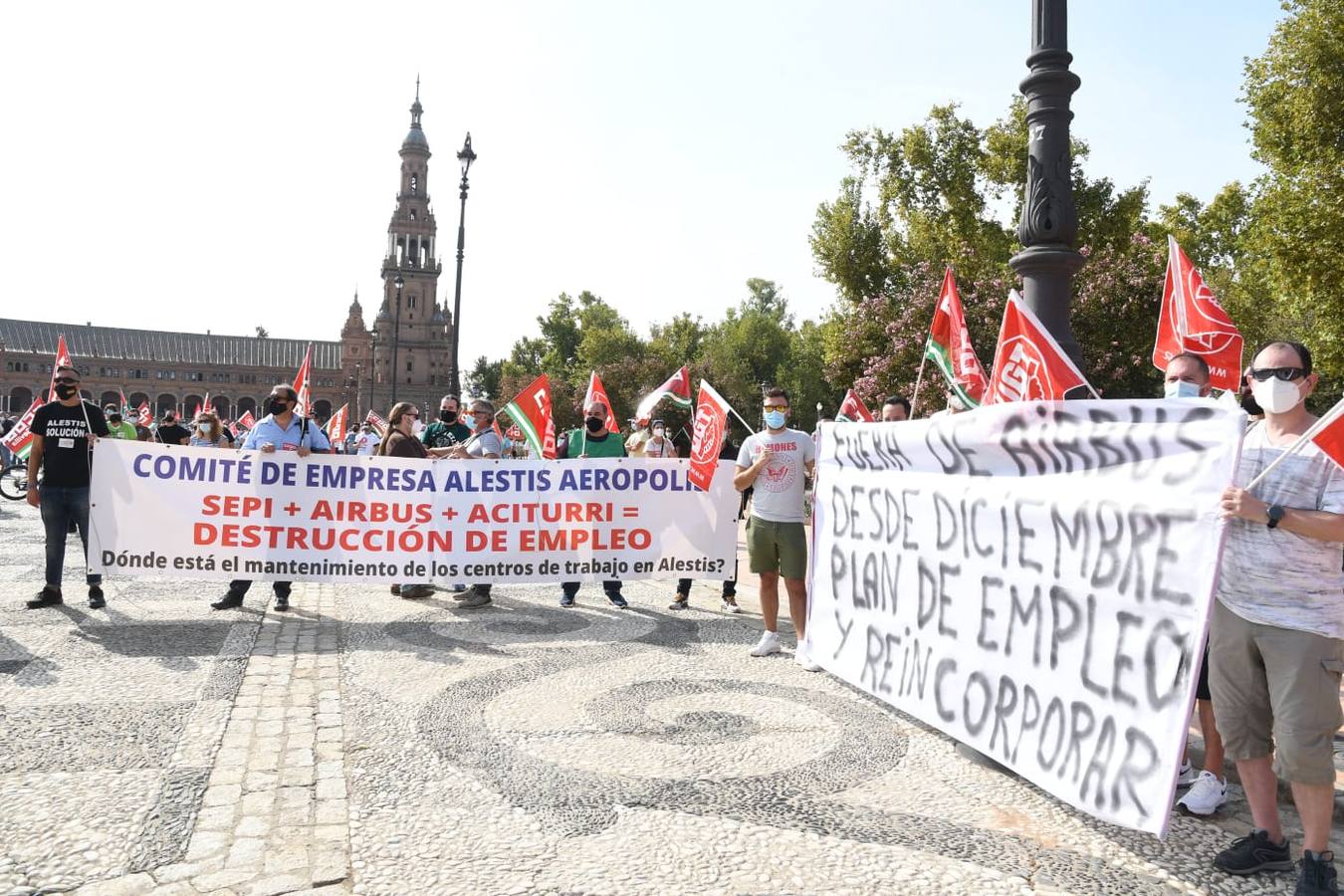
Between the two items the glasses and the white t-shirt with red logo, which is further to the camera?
the white t-shirt with red logo

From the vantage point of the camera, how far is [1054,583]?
3.92 m

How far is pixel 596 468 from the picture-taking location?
8.80 meters

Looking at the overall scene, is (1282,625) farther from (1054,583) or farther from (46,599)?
(46,599)

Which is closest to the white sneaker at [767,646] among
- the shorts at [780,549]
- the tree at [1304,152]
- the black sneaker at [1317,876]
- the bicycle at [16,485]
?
the shorts at [780,549]

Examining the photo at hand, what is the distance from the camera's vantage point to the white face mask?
10.9 ft

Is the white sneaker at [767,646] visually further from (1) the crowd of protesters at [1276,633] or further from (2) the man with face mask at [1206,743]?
(1) the crowd of protesters at [1276,633]

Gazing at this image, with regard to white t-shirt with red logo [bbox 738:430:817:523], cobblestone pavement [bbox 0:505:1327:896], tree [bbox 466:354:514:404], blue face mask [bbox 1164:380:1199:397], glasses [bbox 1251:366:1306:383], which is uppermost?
tree [bbox 466:354:514:404]


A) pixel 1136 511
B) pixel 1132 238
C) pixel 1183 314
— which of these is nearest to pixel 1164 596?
pixel 1136 511

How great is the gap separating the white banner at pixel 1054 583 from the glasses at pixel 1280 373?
0.24 metres

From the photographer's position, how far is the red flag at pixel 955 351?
661cm

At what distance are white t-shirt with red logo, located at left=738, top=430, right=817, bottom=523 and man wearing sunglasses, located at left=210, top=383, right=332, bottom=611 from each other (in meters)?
4.07

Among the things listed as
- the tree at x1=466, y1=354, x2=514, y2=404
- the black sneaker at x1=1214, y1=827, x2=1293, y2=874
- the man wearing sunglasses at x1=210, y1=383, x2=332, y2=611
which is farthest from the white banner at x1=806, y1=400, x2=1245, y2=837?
the tree at x1=466, y1=354, x2=514, y2=404

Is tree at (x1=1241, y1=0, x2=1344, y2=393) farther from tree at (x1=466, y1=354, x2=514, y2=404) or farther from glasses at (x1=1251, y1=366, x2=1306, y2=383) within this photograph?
tree at (x1=466, y1=354, x2=514, y2=404)

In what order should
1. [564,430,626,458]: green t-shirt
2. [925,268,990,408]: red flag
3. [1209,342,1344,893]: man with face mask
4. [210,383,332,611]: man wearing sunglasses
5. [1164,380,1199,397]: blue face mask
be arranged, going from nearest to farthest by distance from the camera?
[1209,342,1344,893]: man with face mask
[1164,380,1199,397]: blue face mask
[925,268,990,408]: red flag
[210,383,332,611]: man wearing sunglasses
[564,430,626,458]: green t-shirt
